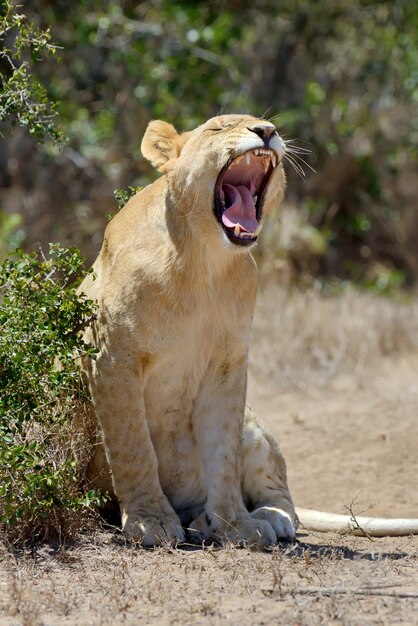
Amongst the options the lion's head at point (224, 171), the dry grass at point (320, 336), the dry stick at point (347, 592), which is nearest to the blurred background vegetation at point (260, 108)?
the dry grass at point (320, 336)

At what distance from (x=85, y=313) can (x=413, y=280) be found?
9.01 meters

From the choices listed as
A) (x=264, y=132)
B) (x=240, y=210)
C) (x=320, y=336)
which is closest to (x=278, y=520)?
(x=240, y=210)

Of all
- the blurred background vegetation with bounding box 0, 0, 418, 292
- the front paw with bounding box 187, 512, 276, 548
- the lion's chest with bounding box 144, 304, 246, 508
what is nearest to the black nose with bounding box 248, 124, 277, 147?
the lion's chest with bounding box 144, 304, 246, 508

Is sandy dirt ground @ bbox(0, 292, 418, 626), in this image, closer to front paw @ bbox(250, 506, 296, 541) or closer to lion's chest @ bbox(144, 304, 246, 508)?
front paw @ bbox(250, 506, 296, 541)

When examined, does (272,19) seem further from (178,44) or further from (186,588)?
(186,588)

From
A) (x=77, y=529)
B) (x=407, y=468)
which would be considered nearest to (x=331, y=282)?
(x=407, y=468)

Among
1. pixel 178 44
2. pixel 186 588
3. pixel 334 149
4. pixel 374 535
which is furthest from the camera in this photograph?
pixel 334 149

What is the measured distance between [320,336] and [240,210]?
5.38m

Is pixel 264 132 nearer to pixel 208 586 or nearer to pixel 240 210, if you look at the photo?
pixel 240 210

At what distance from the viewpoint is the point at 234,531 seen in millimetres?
5027

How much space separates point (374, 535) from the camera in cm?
560

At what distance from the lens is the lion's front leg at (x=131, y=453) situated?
16.2 feet

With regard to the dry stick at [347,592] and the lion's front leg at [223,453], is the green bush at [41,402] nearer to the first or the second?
the lion's front leg at [223,453]

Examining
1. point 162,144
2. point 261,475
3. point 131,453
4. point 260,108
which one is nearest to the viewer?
point 131,453
